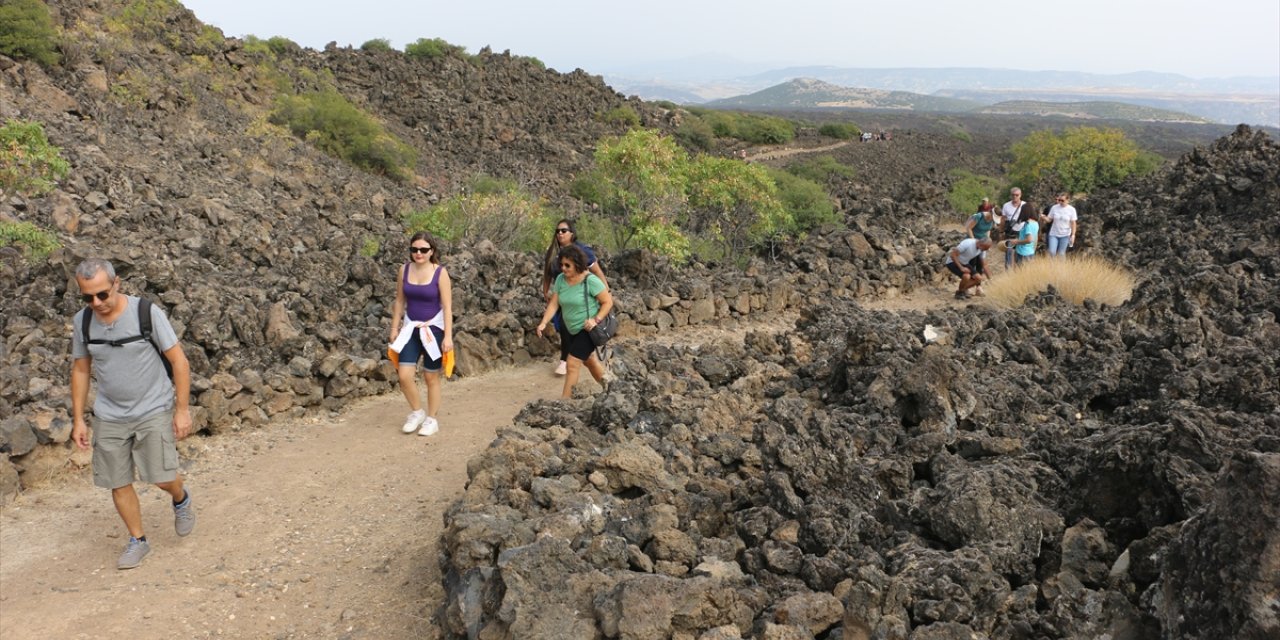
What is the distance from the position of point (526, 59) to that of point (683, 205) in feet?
128

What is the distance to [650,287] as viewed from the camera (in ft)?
37.3

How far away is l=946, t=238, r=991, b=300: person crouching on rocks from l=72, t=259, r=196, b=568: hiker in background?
11118 millimetres

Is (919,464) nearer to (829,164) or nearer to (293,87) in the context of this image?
(293,87)

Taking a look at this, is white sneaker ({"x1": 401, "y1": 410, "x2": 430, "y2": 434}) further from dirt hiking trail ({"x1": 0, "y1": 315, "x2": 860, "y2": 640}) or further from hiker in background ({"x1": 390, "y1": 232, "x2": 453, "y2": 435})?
hiker in background ({"x1": 390, "y1": 232, "x2": 453, "y2": 435})

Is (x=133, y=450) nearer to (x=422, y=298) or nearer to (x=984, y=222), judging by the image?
(x=422, y=298)

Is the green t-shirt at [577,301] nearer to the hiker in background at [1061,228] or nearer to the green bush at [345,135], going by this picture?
the hiker in background at [1061,228]

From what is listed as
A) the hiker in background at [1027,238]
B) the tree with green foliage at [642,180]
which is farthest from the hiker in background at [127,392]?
the hiker in background at [1027,238]

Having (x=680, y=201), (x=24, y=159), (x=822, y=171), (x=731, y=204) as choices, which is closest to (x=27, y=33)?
(x=24, y=159)

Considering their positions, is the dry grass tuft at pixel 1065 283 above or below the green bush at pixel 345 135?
below

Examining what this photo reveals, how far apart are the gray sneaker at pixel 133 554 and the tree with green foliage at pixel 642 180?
29.3 ft

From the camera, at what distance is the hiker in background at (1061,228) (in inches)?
532

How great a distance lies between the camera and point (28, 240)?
8.73m

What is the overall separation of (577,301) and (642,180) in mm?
6835

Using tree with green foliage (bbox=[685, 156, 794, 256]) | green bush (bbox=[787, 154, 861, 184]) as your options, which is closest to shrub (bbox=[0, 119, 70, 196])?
tree with green foliage (bbox=[685, 156, 794, 256])
